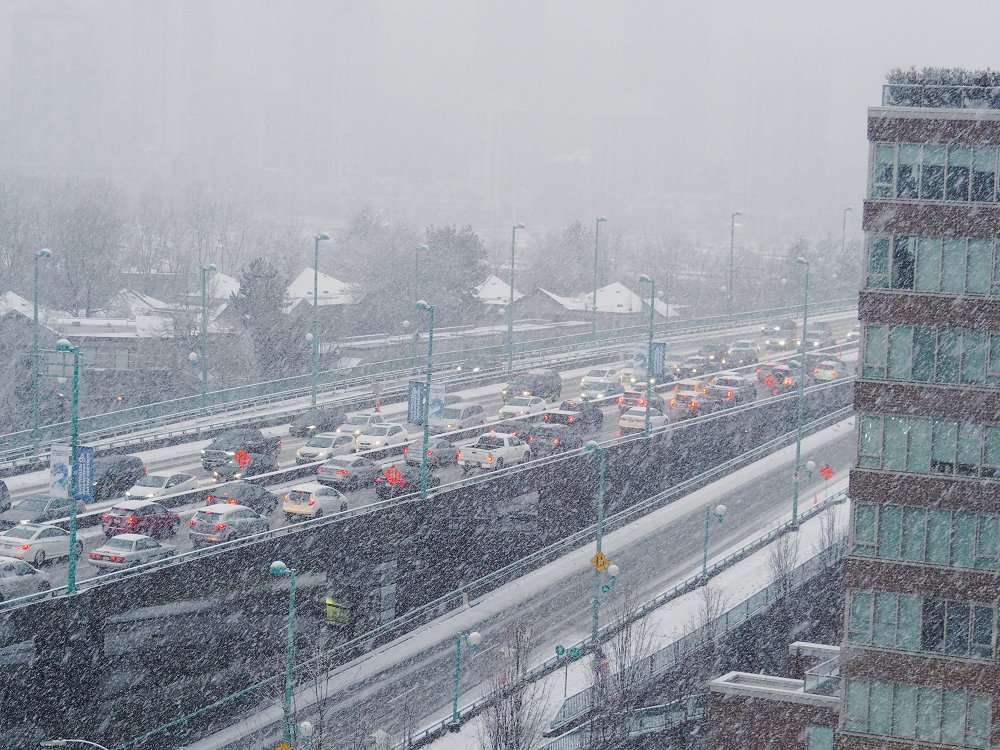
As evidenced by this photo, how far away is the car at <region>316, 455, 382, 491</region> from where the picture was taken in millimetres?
35000

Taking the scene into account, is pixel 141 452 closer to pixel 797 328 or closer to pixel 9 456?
pixel 9 456

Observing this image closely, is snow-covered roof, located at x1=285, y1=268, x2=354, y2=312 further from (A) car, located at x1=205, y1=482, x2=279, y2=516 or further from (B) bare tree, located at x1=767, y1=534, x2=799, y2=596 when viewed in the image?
(A) car, located at x1=205, y1=482, x2=279, y2=516

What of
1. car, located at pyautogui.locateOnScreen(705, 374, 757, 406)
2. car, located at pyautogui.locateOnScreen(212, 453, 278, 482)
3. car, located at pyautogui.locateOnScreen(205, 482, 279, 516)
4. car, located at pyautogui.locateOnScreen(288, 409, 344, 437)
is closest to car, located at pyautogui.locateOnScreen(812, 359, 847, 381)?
car, located at pyautogui.locateOnScreen(705, 374, 757, 406)

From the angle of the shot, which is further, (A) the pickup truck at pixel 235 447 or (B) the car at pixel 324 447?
(B) the car at pixel 324 447

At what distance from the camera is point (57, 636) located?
24.5 m

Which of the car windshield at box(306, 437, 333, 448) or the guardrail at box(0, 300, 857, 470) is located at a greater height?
the guardrail at box(0, 300, 857, 470)

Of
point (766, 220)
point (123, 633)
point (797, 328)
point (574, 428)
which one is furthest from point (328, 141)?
point (123, 633)

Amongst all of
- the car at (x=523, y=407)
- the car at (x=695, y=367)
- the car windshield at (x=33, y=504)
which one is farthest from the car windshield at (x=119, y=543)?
the car at (x=695, y=367)

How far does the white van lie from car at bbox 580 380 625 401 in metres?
7.01

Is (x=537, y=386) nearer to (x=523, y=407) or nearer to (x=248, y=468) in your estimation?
(x=523, y=407)

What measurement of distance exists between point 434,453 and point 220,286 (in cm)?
4232

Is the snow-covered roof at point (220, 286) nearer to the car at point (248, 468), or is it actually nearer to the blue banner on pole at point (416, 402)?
the car at point (248, 468)

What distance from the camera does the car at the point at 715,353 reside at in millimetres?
60884

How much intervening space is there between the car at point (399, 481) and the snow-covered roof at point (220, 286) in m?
38.9
